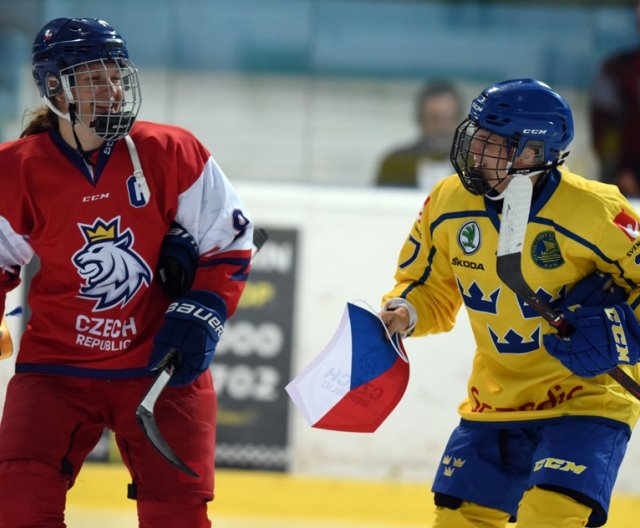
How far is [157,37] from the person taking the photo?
19.0 ft

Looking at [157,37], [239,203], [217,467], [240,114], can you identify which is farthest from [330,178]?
[239,203]

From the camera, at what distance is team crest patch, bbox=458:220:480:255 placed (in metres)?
3.27

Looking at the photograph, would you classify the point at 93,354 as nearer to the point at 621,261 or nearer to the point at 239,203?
the point at 239,203

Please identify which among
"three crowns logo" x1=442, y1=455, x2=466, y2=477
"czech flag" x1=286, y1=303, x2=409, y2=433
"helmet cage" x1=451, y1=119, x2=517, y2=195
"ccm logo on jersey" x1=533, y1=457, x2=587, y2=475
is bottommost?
"three crowns logo" x1=442, y1=455, x2=466, y2=477

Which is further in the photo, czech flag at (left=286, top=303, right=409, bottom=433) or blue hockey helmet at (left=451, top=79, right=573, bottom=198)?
czech flag at (left=286, top=303, right=409, bottom=433)

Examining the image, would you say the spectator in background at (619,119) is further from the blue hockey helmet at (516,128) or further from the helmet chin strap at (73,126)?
the helmet chin strap at (73,126)

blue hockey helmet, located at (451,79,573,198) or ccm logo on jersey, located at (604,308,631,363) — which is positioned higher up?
blue hockey helmet, located at (451,79,573,198)

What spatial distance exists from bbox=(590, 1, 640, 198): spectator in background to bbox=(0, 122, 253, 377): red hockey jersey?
2837mm

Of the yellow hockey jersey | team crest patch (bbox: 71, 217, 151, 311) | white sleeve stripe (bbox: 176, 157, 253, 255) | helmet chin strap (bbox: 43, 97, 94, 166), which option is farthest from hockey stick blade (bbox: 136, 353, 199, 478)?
the yellow hockey jersey

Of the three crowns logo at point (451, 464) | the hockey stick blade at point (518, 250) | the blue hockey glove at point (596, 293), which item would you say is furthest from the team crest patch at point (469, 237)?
the three crowns logo at point (451, 464)

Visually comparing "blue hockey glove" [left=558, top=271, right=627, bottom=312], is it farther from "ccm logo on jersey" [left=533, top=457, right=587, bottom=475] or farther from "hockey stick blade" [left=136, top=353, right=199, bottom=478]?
"hockey stick blade" [left=136, top=353, right=199, bottom=478]

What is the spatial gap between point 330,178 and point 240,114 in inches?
19.5

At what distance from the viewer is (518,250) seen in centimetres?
314

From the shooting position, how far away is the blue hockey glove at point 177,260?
3250 mm
